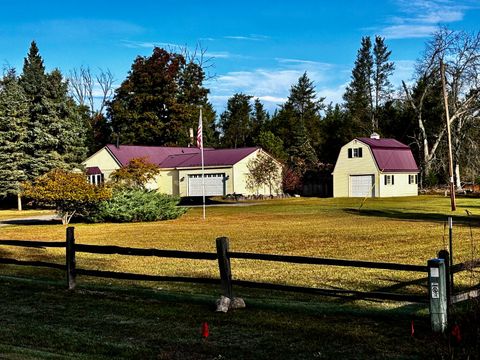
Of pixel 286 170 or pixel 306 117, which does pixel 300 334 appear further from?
pixel 306 117

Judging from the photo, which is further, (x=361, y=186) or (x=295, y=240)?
(x=361, y=186)

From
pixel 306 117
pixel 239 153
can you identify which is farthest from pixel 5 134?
pixel 306 117

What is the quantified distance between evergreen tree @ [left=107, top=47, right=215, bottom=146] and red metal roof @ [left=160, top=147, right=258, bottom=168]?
36.2 ft

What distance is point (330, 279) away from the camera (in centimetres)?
1258

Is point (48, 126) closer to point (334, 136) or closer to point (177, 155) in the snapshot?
point (177, 155)

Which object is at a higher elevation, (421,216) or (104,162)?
(104,162)

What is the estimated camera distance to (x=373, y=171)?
5384 centimetres

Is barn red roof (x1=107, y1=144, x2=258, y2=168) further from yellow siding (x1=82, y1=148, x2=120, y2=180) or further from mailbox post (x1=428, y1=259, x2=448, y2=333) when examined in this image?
mailbox post (x1=428, y1=259, x2=448, y2=333)

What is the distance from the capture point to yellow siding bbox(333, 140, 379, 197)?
53991mm

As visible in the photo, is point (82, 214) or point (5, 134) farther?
point (5, 134)

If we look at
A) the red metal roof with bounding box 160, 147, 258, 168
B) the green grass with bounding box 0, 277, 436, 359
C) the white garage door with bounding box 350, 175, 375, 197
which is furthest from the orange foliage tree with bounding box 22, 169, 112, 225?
the white garage door with bounding box 350, 175, 375, 197

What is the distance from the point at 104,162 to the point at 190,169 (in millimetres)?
8328

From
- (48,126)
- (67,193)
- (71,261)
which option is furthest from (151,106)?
(71,261)

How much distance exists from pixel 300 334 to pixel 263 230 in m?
16.9
